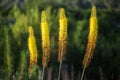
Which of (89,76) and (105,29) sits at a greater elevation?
(105,29)

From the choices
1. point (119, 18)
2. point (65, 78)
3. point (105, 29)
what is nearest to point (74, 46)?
point (105, 29)

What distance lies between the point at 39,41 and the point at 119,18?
9055 mm

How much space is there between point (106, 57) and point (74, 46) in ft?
2.30

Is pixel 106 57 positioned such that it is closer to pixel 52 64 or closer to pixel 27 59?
pixel 52 64

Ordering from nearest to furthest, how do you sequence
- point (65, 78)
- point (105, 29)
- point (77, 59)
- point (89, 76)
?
Answer: point (65, 78) → point (89, 76) → point (77, 59) → point (105, 29)

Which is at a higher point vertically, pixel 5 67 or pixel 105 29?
pixel 105 29

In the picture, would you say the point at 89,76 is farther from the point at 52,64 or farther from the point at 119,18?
the point at 119,18

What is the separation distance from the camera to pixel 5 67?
5559 mm

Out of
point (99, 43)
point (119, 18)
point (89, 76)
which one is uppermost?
point (119, 18)

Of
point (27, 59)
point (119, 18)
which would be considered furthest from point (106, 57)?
point (119, 18)

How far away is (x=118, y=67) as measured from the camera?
7.41 meters

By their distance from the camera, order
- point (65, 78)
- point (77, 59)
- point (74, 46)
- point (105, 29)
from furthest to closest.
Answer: point (105, 29) < point (74, 46) < point (77, 59) < point (65, 78)

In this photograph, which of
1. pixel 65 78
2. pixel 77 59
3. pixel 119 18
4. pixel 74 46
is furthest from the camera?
pixel 119 18

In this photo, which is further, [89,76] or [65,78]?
[89,76]
